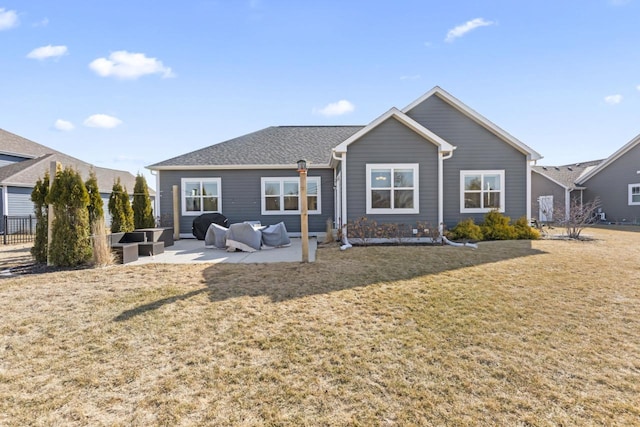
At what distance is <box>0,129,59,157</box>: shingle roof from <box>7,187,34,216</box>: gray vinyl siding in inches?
217

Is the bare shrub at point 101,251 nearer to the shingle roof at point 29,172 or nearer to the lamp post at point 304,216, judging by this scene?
the lamp post at point 304,216

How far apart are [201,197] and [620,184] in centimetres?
2585

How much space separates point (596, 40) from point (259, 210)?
14940 millimetres

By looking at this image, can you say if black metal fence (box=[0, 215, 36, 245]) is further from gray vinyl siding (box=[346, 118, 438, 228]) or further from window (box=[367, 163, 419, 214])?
window (box=[367, 163, 419, 214])

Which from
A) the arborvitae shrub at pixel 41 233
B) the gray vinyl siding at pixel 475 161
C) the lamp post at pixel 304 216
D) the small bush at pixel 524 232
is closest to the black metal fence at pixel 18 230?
the arborvitae shrub at pixel 41 233

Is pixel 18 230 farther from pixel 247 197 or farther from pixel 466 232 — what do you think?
pixel 466 232

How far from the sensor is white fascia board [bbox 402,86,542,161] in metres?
11.7

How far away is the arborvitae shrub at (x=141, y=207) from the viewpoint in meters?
12.0

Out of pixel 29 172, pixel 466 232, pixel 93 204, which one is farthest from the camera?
pixel 29 172

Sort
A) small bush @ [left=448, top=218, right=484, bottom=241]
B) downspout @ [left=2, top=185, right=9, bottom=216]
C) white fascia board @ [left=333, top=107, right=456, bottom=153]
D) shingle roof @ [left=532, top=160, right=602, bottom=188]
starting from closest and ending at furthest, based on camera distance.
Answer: white fascia board @ [left=333, top=107, right=456, bottom=153] → small bush @ [left=448, top=218, right=484, bottom=241] → downspout @ [left=2, top=185, right=9, bottom=216] → shingle roof @ [left=532, top=160, right=602, bottom=188]

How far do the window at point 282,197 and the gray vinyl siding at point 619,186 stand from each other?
67.1 feet

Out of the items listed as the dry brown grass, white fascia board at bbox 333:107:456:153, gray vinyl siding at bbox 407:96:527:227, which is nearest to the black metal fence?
the dry brown grass

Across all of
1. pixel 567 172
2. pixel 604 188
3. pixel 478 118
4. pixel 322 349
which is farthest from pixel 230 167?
pixel 567 172

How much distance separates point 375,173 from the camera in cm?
1051
